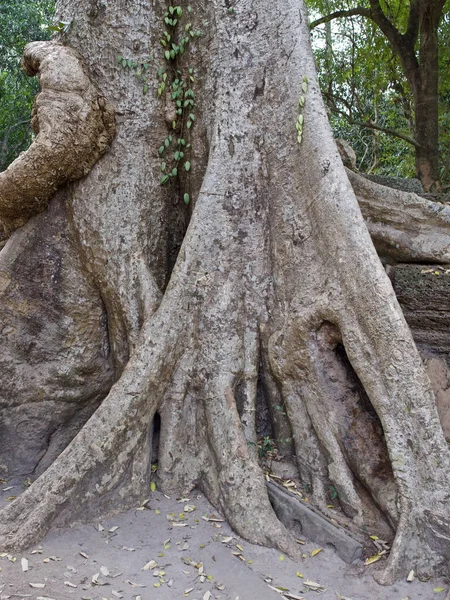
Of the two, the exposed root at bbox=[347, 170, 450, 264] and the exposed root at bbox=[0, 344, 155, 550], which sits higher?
the exposed root at bbox=[347, 170, 450, 264]

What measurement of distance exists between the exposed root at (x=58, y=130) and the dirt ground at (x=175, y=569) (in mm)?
2220

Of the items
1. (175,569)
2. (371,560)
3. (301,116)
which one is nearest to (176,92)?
(301,116)

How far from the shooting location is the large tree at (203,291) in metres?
3.26

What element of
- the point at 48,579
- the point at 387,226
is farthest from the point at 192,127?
the point at 48,579

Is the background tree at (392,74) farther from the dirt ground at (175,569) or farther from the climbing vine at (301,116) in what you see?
the dirt ground at (175,569)

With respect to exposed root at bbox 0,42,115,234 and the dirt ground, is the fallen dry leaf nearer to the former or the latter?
the dirt ground

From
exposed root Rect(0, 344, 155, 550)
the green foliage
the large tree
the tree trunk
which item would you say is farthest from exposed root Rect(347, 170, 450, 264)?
the green foliage

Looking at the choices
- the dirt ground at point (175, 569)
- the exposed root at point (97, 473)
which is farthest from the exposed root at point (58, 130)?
the dirt ground at point (175, 569)

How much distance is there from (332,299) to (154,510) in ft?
5.19

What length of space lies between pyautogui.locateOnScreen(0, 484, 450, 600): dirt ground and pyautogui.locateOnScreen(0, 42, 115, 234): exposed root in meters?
2.22

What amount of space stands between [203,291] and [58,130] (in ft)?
4.60

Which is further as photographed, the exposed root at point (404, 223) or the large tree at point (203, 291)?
the exposed root at point (404, 223)

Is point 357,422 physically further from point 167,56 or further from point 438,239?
point 167,56

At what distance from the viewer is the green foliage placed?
1038cm
